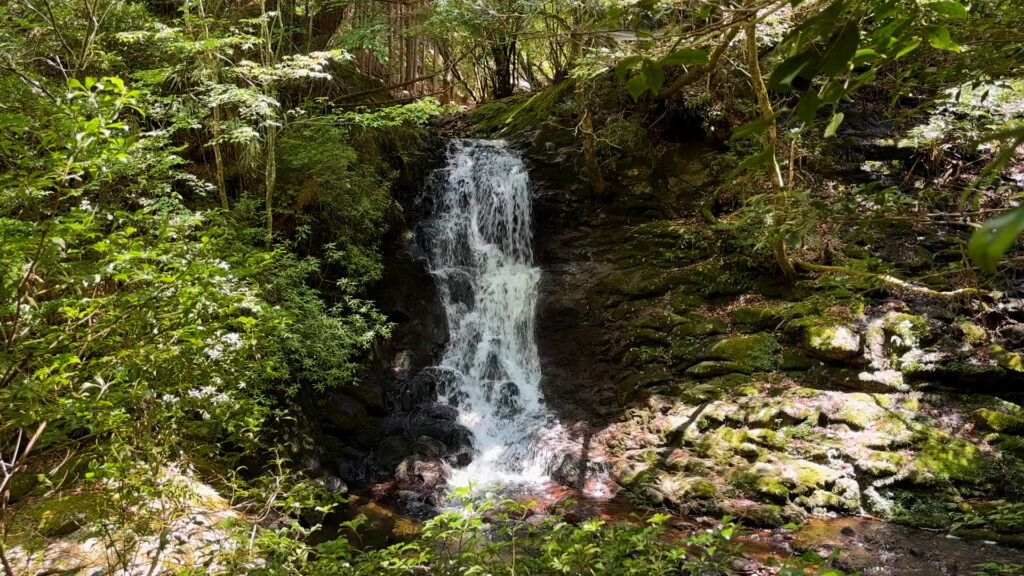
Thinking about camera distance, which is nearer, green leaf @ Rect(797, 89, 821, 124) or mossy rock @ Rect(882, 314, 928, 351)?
green leaf @ Rect(797, 89, 821, 124)

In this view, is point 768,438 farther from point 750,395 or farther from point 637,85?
point 637,85

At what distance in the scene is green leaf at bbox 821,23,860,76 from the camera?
0.95 meters

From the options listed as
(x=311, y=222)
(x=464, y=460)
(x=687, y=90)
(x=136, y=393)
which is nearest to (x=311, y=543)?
(x=464, y=460)

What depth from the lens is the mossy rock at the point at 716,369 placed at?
314 inches

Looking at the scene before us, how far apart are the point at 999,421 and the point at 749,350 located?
2821 millimetres

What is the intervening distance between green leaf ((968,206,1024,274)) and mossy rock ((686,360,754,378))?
26.5ft

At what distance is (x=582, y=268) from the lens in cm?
1105

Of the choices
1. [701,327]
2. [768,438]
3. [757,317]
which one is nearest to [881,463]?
[768,438]

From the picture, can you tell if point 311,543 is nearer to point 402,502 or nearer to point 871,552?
point 402,502

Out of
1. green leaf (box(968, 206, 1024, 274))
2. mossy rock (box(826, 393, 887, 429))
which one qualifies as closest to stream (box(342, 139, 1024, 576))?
mossy rock (box(826, 393, 887, 429))

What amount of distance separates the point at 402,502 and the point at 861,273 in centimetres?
569

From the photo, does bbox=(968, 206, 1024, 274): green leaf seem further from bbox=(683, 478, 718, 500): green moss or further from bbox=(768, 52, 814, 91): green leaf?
bbox=(683, 478, 718, 500): green moss

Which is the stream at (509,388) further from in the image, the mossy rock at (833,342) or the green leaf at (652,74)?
the green leaf at (652,74)

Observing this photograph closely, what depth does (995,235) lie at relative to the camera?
1.42ft
